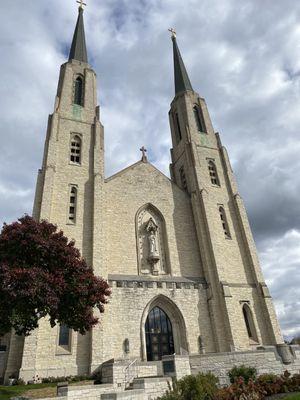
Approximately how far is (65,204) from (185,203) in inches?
430

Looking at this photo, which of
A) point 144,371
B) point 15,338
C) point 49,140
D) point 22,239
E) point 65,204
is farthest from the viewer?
point 49,140

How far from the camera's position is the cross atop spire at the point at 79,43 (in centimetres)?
3462

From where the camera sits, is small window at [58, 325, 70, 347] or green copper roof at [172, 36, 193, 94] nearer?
small window at [58, 325, 70, 347]

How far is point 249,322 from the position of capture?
2366 cm

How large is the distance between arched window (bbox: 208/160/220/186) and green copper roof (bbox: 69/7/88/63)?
17.8 meters

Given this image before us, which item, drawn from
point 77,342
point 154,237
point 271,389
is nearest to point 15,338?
point 77,342

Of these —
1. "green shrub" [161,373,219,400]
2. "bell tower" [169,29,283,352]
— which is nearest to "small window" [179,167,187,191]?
"bell tower" [169,29,283,352]

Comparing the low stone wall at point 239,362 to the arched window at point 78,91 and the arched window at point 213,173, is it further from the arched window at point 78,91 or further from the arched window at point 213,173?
the arched window at point 78,91

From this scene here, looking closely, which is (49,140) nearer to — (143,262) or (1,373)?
(143,262)

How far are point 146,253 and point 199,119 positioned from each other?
18.1 m

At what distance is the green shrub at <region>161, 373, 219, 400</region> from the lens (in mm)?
11664

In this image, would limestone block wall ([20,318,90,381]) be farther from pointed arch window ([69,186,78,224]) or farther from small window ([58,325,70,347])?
pointed arch window ([69,186,78,224])

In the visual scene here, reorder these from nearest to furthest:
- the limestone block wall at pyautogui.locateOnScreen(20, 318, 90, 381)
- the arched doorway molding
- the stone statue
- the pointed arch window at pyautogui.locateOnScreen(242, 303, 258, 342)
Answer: the limestone block wall at pyautogui.locateOnScreen(20, 318, 90, 381) < the arched doorway molding < the pointed arch window at pyautogui.locateOnScreen(242, 303, 258, 342) < the stone statue

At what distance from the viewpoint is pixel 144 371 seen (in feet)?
54.7
